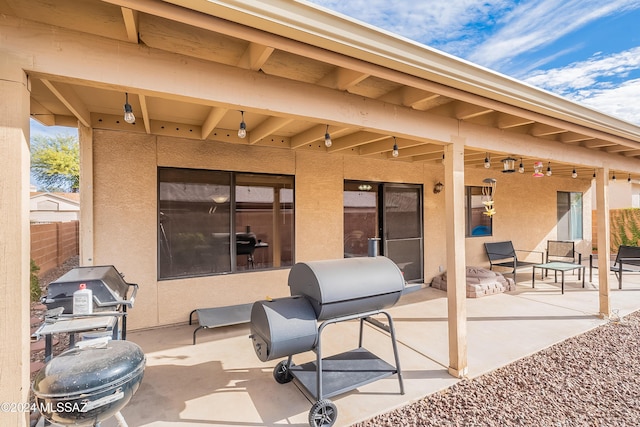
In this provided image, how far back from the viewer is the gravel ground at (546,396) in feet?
7.82

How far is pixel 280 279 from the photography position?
512cm

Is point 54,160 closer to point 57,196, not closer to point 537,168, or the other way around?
point 57,196

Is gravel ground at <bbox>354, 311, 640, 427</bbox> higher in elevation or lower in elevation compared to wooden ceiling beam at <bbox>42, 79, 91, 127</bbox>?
lower

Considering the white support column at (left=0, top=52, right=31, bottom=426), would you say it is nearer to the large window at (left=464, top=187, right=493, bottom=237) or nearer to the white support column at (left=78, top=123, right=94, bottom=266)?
the white support column at (left=78, top=123, right=94, bottom=266)

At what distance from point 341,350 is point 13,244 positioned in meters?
3.05

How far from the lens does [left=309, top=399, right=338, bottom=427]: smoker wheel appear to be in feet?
7.35

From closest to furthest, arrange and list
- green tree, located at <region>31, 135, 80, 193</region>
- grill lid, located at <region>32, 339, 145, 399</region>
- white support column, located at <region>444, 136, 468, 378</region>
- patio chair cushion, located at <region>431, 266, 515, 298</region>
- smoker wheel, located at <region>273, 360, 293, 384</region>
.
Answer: grill lid, located at <region>32, 339, 145, 399</region> → smoker wheel, located at <region>273, 360, 293, 384</region> → white support column, located at <region>444, 136, 468, 378</region> → patio chair cushion, located at <region>431, 266, 515, 298</region> → green tree, located at <region>31, 135, 80, 193</region>

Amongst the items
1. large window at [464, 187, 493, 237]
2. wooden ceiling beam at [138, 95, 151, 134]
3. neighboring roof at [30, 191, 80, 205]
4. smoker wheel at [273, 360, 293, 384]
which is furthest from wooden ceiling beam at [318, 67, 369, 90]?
neighboring roof at [30, 191, 80, 205]

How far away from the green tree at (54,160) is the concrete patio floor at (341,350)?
1177 inches

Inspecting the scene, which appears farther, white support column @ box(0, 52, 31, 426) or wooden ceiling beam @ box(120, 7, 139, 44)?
wooden ceiling beam @ box(120, 7, 139, 44)

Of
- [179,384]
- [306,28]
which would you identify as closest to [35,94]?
[306,28]

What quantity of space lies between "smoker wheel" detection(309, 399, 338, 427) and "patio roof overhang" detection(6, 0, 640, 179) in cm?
220

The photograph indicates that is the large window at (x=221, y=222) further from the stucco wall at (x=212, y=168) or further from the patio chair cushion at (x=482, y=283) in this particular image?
the patio chair cushion at (x=482, y=283)

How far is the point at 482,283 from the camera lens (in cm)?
592
